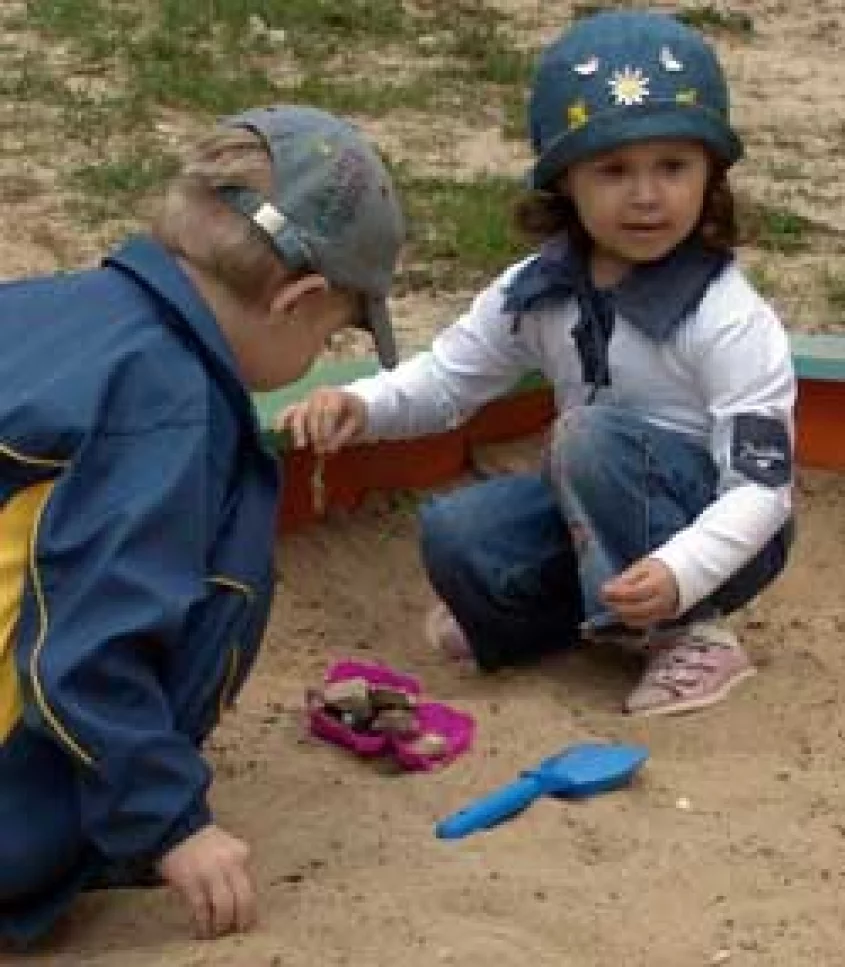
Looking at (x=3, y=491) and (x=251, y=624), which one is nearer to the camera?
(x=3, y=491)

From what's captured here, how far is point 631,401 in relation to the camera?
3555 millimetres

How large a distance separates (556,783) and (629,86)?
0.88 m

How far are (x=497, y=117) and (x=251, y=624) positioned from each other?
3764mm

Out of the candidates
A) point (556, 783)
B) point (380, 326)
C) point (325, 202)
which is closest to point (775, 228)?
point (556, 783)

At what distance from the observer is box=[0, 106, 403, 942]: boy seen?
2527 millimetres

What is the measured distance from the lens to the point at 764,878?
111 inches

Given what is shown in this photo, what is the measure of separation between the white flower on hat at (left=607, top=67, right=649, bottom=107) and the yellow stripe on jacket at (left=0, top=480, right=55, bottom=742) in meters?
1.10

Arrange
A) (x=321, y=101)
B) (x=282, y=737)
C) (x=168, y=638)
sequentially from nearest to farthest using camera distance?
(x=168, y=638), (x=282, y=737), (x=321, y=101)

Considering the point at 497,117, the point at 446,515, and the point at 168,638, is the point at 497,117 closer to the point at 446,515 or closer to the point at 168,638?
the point at 446,515

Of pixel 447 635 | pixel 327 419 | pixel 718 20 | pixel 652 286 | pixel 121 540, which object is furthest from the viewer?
pixel 718 20

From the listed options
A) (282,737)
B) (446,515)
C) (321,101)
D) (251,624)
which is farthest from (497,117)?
(251,624)

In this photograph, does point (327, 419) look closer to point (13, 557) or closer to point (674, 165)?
point (674, 165)

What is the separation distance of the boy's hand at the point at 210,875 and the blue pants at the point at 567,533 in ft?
3.15

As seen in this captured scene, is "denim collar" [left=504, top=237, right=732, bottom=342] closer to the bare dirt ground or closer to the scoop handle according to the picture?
the bare dirt ground
